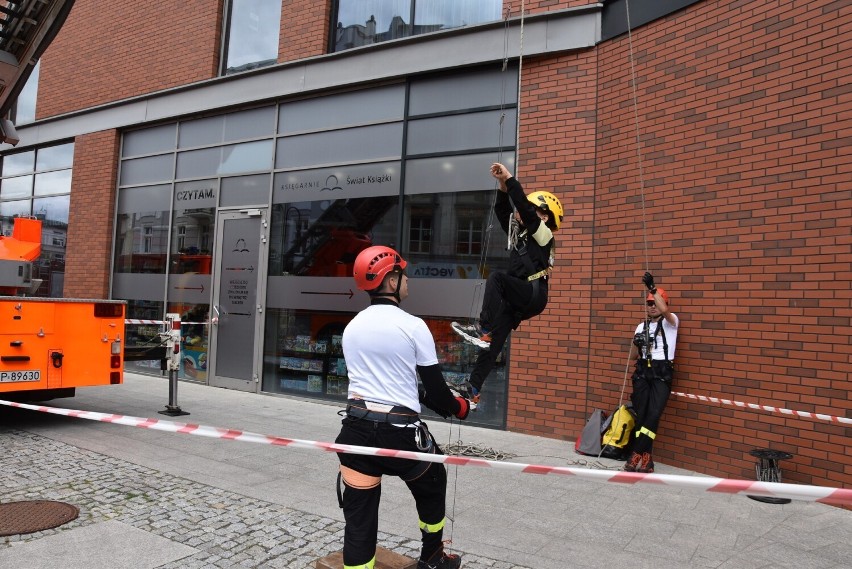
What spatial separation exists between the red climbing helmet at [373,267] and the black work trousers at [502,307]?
111 centimetres

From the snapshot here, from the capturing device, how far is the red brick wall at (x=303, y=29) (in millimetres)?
9852

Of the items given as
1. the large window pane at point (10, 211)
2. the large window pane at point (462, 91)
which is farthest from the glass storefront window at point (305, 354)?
the large window pane at point (10, 211)

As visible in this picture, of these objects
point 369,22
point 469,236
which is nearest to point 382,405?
point 469,236

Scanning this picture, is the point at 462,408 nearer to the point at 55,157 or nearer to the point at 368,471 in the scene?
the point at 368,471

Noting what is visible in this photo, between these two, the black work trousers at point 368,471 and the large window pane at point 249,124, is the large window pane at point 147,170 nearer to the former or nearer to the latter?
the large window pane at point 249,124

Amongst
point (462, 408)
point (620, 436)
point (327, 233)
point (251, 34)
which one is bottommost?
point (620, 436)

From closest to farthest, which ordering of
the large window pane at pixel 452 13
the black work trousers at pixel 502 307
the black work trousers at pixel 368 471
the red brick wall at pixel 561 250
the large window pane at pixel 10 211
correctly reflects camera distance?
the black work trousers at pixel 368 471 → the black work trousers at pixel 502 307 → the red brick wall at pixel 561 250 → the large window pane at pixel 452 13 → the large window pane at pixel 10 211

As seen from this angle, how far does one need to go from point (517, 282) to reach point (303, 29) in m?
7.76

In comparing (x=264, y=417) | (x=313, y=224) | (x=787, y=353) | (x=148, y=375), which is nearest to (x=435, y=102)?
(x=313, y=224)

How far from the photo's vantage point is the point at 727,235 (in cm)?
611

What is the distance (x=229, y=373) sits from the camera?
10656 millimetres

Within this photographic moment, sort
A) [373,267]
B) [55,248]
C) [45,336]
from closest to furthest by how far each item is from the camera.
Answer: [373,267]
[45,336]
[55,248]

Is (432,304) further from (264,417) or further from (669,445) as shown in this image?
(669,445)

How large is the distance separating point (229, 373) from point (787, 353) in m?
8.44
